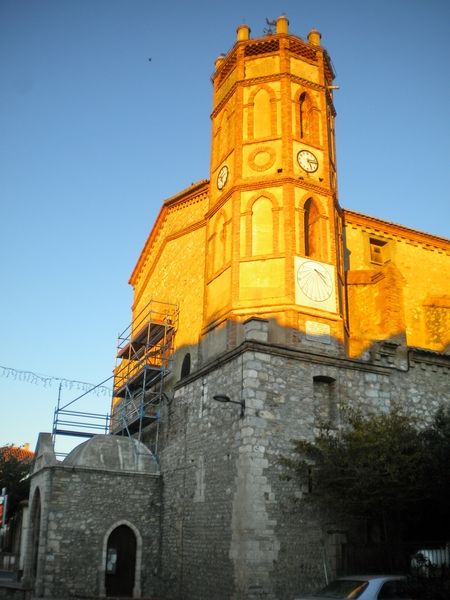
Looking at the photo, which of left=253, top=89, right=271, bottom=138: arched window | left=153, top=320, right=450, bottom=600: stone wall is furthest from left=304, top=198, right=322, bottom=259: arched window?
left=153, top=320, right=450, bottom=600: stone wall

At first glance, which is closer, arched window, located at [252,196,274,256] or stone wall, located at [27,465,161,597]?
stone wall, located at [27,465,161,597]

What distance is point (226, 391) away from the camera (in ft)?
52.7

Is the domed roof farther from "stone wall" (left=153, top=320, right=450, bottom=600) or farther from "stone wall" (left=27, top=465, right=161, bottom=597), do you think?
"stone wall" (left=153, top=320, right=450, bottom=600)

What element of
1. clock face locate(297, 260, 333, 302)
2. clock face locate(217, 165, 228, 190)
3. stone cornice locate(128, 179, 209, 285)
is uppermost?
stone cornice locate(128, 179, 209, 285)

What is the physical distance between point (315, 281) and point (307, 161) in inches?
166

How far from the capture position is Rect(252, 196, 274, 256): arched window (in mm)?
18125

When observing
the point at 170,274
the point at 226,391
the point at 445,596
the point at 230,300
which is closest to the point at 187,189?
the point at 170,274

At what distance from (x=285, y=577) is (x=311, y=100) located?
14.8 metres

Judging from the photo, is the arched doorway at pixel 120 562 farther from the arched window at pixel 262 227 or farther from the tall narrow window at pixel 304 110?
the tall narrow window at pixel 304 110

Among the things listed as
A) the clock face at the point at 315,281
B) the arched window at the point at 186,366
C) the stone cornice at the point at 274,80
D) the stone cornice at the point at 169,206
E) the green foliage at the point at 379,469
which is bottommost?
the green foliage at the point at 379,469

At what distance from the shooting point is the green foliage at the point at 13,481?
33.8 metres

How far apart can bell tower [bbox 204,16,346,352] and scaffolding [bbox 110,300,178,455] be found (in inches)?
151

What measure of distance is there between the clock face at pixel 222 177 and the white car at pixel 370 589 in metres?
13.0

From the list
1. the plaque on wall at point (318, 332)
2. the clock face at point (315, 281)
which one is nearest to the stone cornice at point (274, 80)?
the clock face at point (315, 281)
